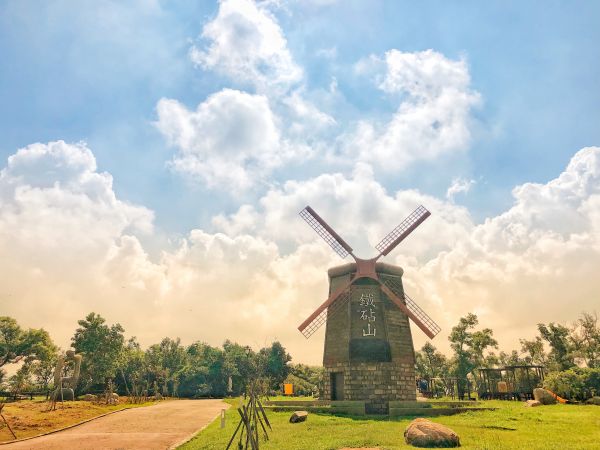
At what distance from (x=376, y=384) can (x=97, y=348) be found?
37182 mm

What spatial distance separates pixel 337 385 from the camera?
27.0 meters

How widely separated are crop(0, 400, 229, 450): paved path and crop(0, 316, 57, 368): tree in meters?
32.7

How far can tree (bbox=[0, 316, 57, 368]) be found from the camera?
49.6m

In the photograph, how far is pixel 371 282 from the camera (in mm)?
28406

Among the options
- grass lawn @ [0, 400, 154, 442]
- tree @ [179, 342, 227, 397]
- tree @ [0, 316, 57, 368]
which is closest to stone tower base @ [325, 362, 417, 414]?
grass lawn @ [0, 400, 154, 442]

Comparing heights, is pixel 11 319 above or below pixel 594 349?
above

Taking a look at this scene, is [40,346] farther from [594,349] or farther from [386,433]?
[594,349]

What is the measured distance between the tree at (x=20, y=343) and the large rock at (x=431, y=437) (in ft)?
171

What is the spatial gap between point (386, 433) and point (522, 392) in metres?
23.1

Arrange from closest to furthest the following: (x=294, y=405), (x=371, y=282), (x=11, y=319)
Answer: (x=294, y=405) < (x=371, y=282) < (x=11, y=319)

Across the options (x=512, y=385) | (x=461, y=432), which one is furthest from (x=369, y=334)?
(x=512, y=385)

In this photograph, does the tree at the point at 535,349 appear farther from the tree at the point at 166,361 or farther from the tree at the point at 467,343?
the tree at the point at 166,361

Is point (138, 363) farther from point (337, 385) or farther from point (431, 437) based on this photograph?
point (431, 437)

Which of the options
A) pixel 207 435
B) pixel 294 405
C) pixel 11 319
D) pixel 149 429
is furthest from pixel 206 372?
pixel 207 435
